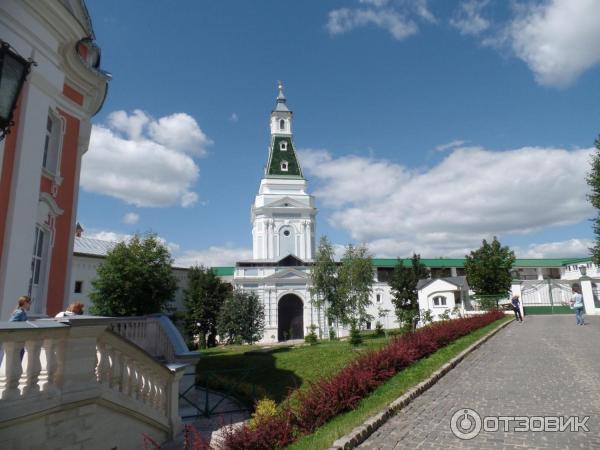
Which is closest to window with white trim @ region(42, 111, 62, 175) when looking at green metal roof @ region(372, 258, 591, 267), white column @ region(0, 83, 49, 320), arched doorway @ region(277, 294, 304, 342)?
white column @ region(0, 83, 49, 320)

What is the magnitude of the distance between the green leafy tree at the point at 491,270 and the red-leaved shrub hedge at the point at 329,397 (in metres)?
30.1

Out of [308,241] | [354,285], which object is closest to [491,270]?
[354,285]

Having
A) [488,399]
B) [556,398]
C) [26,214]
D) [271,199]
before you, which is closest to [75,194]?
[26,214]

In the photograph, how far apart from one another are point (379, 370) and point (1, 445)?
7492mm

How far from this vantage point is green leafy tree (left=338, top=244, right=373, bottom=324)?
31.2 meters

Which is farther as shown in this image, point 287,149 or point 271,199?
point 287,149

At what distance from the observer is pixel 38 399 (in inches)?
179

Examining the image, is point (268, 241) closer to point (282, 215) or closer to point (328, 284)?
point (282, 215)

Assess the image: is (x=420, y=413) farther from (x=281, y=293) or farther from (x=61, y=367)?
(x=281, y=293)

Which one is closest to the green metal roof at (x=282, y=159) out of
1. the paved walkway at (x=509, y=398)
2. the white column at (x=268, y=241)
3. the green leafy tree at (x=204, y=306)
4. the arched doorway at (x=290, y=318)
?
the white column at (x=268, y=241)

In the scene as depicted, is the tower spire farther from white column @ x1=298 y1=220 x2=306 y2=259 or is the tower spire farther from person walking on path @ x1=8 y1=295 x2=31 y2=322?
person walking on path @ x1=8 y1=295 x2=31 y2=322

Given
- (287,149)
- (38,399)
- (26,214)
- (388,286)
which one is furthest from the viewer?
(287,149)

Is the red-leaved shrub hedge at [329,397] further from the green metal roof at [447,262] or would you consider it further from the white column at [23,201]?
the green metal roof at [447,262]

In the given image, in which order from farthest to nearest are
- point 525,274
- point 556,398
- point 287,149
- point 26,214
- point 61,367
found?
point 525,274 → point 287,149 → point 26,214 → point 556,398 → point 61,367
